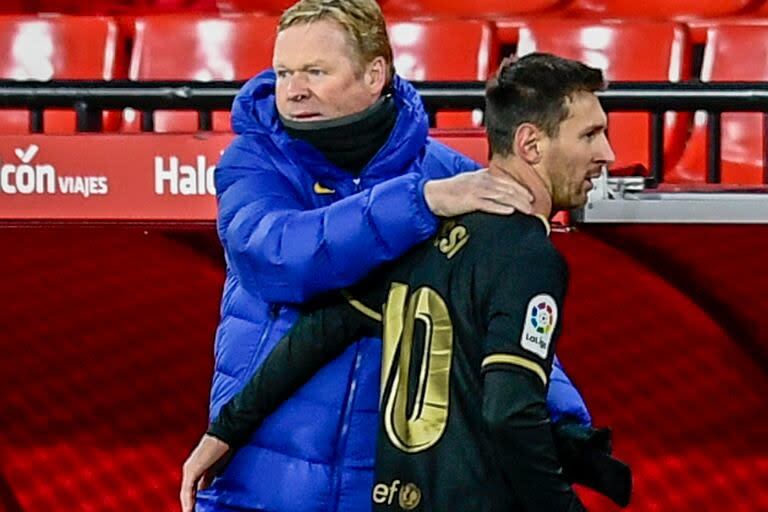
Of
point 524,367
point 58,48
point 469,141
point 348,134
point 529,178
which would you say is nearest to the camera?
point 524,367

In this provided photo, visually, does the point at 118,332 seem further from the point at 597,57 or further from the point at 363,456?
the point at 363,456

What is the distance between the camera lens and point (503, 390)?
1.50 m

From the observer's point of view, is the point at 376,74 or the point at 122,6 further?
the point at 122,6

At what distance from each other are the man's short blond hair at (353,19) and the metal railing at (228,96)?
0.90 metres

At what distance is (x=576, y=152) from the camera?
5.31 feet

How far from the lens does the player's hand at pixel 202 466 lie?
5.68 ft

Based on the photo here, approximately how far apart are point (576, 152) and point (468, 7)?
2614mm

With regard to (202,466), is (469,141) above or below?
above

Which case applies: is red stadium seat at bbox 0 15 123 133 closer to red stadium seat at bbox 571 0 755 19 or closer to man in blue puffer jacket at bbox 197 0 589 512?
red stadium seat at bbox 571 0 755 19

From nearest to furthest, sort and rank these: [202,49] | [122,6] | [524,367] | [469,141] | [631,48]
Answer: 1. [524,367]
2. [469,141]
3. [631,48]
4. [202,49]
5. [122,6]

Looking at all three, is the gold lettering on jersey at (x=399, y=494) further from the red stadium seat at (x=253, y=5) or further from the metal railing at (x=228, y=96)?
the red stadium seat at (x=253, y=5)

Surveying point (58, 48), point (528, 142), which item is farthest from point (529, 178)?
point (58, 48)

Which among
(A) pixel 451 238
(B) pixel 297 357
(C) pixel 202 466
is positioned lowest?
(C) pixel 202 466

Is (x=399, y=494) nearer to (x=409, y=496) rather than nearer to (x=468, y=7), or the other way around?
(x=409, y=496)
